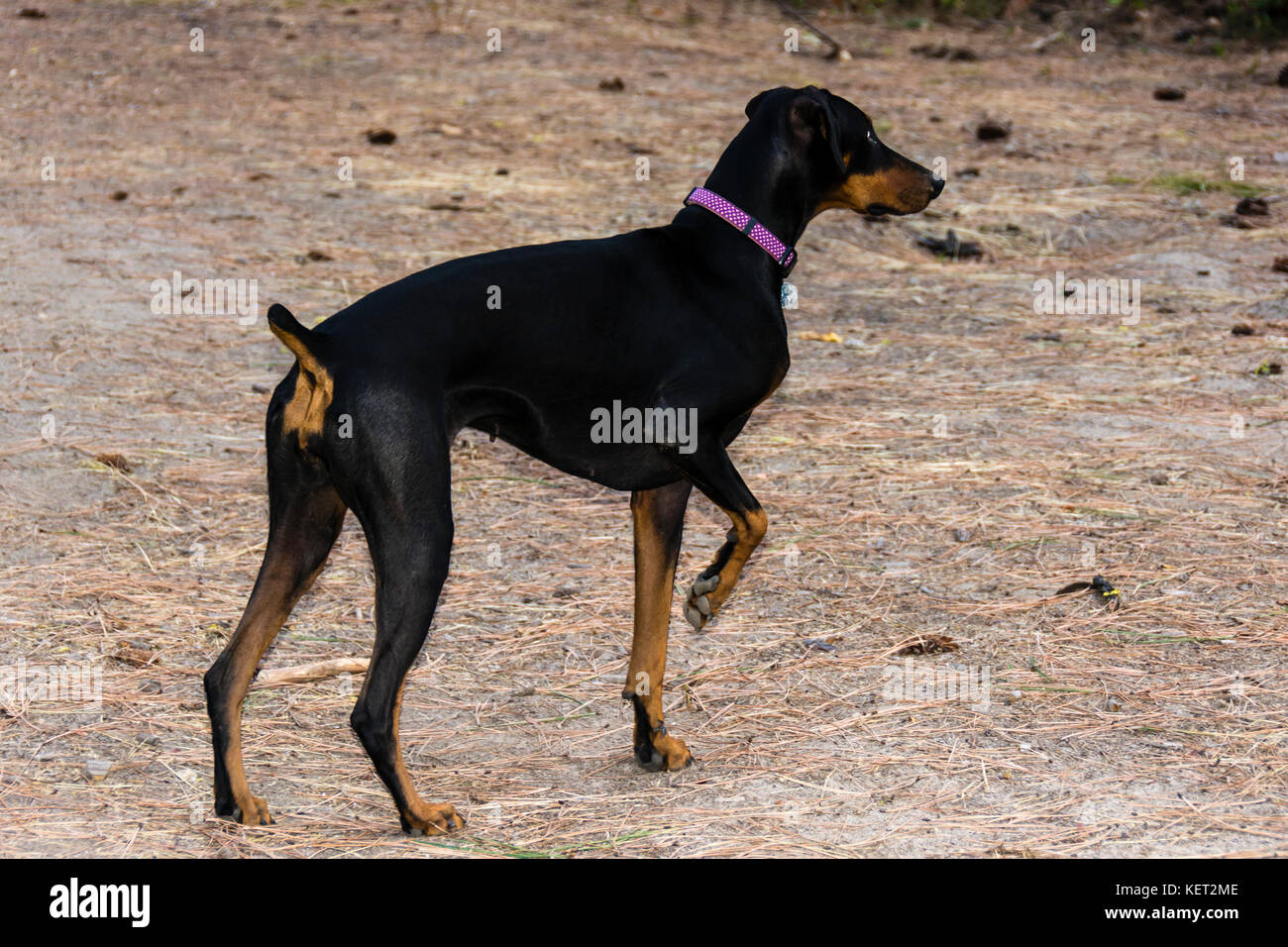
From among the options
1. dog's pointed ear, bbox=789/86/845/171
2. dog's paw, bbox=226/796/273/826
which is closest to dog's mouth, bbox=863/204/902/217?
dog's pointed ear, bbox=789/86/845/171

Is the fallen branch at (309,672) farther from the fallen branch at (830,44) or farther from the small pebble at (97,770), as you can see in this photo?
the fallen branch at (830,44)

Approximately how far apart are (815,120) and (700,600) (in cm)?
138

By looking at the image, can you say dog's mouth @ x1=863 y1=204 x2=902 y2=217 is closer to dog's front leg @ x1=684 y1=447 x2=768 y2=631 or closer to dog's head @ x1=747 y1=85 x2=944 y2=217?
dog's head @ x1=747 y1=85 x2=944 y2=217

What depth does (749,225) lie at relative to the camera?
4043 mm

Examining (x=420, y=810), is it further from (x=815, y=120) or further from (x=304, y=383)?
(x=815, y=120)

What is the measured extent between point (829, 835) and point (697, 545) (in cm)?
206

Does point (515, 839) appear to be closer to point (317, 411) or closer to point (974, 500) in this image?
point (317, 411)

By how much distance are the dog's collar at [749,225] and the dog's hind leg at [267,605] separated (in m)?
1.31

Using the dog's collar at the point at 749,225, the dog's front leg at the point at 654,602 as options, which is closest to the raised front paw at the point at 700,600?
the dog's front leg at the point at 654,602

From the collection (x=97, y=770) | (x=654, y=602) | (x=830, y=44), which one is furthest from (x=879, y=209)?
(x=830, y=44)

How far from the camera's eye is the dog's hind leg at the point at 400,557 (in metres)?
3.41

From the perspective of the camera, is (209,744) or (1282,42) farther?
(1282,42)

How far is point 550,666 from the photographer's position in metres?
4.84
